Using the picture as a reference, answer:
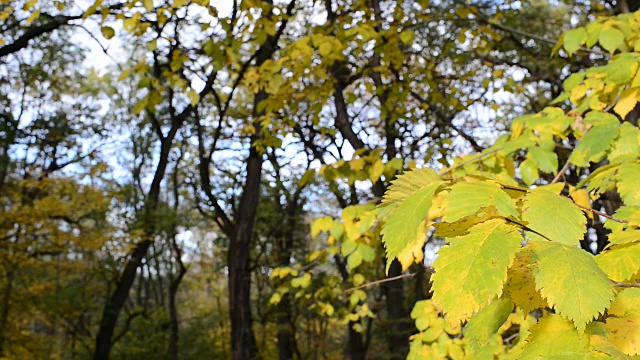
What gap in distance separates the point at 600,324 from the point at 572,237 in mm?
145

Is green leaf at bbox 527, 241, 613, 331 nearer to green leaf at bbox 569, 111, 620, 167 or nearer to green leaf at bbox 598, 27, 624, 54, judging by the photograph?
green leaf at bbox 569, 111, 620, 167

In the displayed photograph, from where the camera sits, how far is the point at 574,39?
2213mm

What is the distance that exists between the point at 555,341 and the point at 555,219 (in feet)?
Result: 0.72

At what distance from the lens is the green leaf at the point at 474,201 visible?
29.0 inches

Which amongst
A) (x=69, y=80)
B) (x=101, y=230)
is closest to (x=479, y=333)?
(x=101, y=230)

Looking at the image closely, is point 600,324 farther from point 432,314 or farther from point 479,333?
point 432,314

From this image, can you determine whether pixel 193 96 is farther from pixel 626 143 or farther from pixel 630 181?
pixel 630 181

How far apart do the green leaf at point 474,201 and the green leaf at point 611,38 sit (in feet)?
5.49

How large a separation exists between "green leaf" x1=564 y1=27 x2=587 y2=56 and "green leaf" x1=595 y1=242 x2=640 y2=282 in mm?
1640

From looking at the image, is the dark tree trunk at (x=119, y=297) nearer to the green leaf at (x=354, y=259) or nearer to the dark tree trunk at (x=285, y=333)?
the dark tree trunk at (x=285, y=333)

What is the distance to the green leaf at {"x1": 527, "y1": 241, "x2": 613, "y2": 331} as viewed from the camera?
65 cm

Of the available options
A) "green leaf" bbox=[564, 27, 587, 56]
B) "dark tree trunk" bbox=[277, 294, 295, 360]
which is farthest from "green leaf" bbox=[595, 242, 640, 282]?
"dark tree trunk" bbox=[277, 294, 295, 360]

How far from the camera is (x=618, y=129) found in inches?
60.1

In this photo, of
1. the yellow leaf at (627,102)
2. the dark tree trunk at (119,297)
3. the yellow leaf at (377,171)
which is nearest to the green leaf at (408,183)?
the yellow leaf at (627,102)
